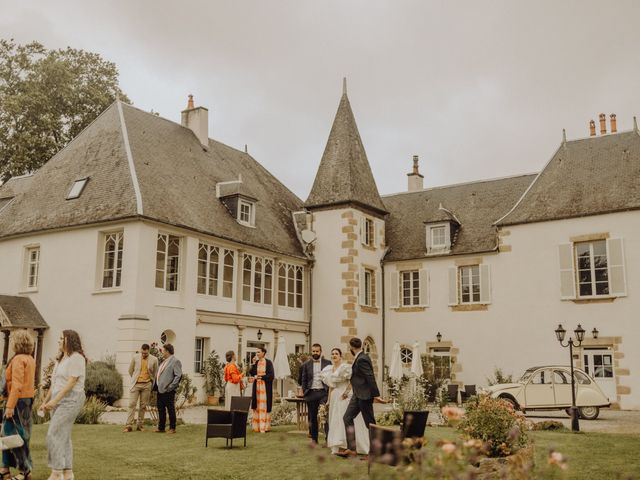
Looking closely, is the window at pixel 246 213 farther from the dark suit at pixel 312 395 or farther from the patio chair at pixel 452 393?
the dark suit at pixel 312 395

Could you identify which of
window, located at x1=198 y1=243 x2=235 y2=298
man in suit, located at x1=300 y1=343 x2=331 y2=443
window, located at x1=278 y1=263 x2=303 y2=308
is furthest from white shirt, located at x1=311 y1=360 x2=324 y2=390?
window, located at x1=278 y1=263 x2=303 y2=308

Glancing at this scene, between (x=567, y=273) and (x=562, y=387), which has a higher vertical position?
(x=567, y=273)

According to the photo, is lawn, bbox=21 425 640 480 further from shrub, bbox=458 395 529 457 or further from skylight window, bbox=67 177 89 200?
skylight window, bbox=67 177 89 200

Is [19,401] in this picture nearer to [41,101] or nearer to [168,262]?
[168,262]

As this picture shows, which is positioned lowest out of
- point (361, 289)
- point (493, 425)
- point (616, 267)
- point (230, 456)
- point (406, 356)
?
point (230, 456)

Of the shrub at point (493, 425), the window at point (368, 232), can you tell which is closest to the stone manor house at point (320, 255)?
the window at point (368, 232)

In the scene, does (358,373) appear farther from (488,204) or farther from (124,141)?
(488,204)

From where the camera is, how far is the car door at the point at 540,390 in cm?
1906

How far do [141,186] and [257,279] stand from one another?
5.76 m

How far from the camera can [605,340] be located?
74.5 ft

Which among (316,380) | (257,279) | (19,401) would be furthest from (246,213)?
(19,401)

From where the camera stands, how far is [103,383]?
18.7 meters

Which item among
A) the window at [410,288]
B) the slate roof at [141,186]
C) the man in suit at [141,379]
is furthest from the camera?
the window at [410,288]

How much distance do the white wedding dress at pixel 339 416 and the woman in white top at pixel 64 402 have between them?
4.13 meters
